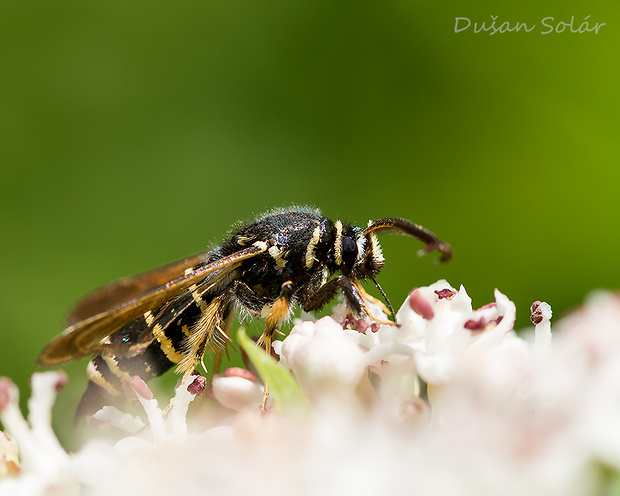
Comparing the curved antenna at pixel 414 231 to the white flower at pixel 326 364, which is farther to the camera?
the curved antenna at pixel 414 231

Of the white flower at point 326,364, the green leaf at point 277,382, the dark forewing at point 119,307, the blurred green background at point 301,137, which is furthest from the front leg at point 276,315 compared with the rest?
the blurred green background at point 301,137

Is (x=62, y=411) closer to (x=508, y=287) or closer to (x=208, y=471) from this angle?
(x=208, y=471)

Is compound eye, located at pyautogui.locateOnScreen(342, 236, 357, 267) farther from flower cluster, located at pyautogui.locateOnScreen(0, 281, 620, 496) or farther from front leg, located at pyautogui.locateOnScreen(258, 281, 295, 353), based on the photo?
flower cluster, located at pyautogui.locateOnScreen(0, 281, 620, 496)

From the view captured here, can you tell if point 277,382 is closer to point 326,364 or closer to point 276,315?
point 326,364

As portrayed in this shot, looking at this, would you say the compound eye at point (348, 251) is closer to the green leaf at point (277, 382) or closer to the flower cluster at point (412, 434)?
the flower cluster at point (412, 434)

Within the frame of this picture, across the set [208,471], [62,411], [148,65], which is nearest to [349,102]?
[148,65]

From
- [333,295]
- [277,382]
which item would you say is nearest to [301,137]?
[333,295]

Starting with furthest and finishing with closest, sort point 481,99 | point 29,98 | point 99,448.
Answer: point 29,98, point 481,99, point 99,448
